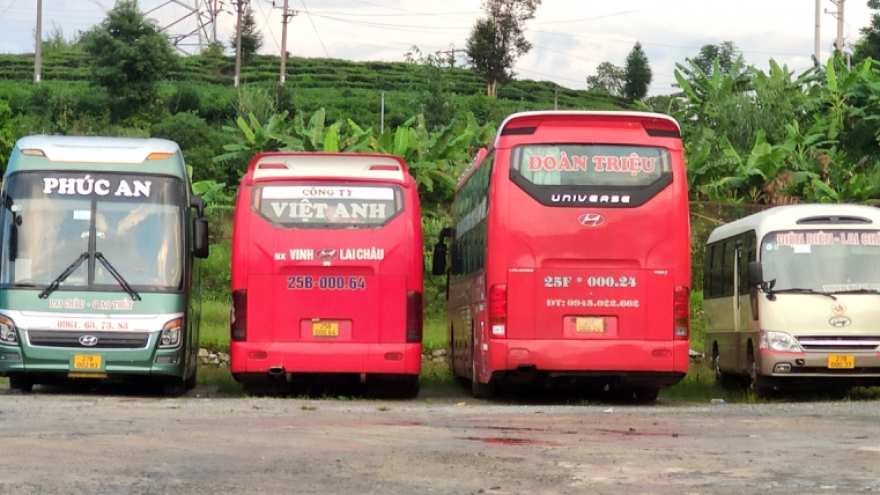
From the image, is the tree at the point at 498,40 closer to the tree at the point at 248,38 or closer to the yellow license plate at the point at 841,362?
the tree at the point at 248,38

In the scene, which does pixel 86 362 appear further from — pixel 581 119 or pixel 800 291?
pixel 800 291

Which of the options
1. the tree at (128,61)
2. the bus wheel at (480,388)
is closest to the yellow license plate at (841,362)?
the bus wheel at (480,388)

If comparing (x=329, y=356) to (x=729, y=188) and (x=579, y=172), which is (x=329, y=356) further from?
(x=729, y=188)

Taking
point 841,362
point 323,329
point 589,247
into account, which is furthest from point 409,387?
point 841,362

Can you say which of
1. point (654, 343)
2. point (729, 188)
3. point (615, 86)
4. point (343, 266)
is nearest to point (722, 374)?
point (654, 343)

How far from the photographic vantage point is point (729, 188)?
3353 centimetres

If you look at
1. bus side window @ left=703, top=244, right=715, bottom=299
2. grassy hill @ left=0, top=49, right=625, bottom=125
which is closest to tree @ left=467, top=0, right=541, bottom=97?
grassy hill @ left=0, top=49, right=625, bottom=125

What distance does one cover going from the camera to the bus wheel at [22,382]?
17828 mm

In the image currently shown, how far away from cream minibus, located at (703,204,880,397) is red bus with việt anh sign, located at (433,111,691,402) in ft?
8.21

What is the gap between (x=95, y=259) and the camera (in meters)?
17.3


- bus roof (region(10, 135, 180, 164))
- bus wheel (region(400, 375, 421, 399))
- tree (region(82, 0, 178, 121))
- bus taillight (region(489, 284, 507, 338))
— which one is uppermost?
tree (region(82, 0, 178, 121))

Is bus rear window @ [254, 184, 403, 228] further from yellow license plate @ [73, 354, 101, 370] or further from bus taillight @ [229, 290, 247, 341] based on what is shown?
yellow license plate @ [73, 354, 101, 370]

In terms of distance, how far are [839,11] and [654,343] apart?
56043 millimetres

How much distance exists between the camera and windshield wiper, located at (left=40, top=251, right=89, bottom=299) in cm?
1705
